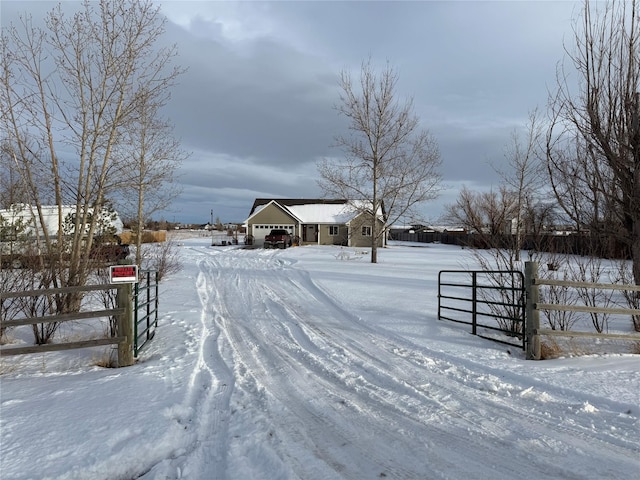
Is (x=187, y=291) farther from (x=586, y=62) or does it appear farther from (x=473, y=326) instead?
(x=586, y=62)

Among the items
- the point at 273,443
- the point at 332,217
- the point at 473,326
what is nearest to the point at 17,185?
the point at 273,443

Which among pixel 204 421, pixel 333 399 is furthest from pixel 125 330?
pixel 333 399

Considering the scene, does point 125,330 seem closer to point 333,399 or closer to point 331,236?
point 333,399

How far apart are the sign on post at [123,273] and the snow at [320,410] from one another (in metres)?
1.25

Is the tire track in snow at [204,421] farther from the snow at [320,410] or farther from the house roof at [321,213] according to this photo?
the house roof at [321,213]

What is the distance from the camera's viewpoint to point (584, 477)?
9.87ft

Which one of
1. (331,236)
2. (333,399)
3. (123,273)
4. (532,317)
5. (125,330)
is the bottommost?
(333,399)

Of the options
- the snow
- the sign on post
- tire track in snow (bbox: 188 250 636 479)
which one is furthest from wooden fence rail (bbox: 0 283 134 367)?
tire track in snow (bbox: 188 250 636 479)

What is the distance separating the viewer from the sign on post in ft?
18.9

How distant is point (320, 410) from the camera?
419cm

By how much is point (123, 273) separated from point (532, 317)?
6187 mm

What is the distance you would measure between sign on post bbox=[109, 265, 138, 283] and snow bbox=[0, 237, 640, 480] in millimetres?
1255

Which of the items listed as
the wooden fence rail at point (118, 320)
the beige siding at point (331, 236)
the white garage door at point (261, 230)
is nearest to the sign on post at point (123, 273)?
the wooden fence rail at point (118, 320)

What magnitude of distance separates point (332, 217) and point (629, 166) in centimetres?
3609
